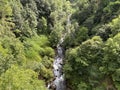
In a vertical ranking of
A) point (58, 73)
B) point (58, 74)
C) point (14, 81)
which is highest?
point (58, 73)

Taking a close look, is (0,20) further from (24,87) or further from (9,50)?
(24,87)

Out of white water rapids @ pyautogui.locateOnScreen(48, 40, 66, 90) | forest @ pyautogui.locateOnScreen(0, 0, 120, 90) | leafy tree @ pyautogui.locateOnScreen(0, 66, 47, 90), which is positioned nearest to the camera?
leafy tree @ pyautogui.locateOnScreen(0, 66, 47, 90)

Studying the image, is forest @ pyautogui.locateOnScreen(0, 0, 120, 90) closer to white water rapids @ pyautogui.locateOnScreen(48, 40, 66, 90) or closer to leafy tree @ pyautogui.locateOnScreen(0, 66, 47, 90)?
leafy tree @ pyautogui.locateOnScreen(0, 66, 47, 90)

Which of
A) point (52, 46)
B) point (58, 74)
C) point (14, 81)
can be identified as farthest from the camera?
point (52, 46)

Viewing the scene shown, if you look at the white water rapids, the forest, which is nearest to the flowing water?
the white water rapids

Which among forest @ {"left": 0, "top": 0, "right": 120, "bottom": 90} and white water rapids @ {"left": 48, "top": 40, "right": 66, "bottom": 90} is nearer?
forest @ {"left": 0, "top": 0, "right": 120, "bottom": 90}

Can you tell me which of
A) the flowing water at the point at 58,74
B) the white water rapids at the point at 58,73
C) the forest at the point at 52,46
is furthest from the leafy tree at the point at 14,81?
the white water rapids at the point at 58,73

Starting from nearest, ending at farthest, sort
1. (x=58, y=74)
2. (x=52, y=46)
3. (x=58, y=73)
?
1. (x=58, y=74)
2. (x=58, y=73)
3. (x=52, y=46)

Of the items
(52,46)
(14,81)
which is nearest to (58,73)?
(52,46)

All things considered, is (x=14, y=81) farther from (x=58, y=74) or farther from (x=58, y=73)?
(x=58, y=73)
